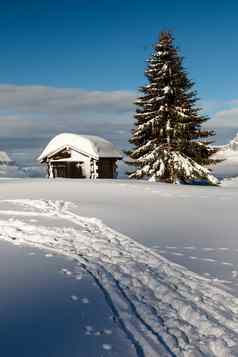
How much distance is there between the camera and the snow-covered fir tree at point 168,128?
25.6 meters

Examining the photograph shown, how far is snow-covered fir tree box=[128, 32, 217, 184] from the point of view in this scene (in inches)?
1009

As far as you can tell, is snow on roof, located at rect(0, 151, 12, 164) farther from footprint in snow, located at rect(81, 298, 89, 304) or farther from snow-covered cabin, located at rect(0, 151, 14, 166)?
footprint in snow, located at rect(81, 298, 89, 304)

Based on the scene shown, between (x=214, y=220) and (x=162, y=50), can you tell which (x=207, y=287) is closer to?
(x=214, y=220)

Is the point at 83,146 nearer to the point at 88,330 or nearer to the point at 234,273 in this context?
the point at 234,273

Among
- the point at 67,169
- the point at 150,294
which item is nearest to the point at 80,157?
the point at 67,169

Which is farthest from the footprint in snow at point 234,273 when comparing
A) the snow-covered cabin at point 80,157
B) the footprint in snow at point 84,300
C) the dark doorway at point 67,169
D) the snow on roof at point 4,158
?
the snow on roof at point 4,158

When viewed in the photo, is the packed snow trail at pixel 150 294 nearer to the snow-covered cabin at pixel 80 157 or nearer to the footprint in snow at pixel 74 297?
the footprint in snow at pixel 74 297

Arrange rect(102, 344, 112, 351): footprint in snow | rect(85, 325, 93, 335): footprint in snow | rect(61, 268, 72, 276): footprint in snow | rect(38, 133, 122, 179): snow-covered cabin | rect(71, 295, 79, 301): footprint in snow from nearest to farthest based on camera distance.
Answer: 1. rect(102, 344, 112, 351): footprint in snow
2. rect(85, 325, 93, 335): footprint in snow
3. rect(71, 295, 79, 301): footprint in snow
4. rect(61, 268, 72, 276): footprint in snow
5. rect(38, 133, 122, 179): snow-covered cabin

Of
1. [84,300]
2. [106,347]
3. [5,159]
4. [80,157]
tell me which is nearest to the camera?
[106,347]

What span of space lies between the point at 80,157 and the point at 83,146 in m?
1.13

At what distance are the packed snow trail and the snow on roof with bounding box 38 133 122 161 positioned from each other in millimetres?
20018

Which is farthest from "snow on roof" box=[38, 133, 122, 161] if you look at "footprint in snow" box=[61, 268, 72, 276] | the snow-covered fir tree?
"footprint in snow" box=[61, 268, 72, 276]

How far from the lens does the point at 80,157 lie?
31.3 m

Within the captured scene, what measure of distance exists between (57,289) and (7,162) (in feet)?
499
